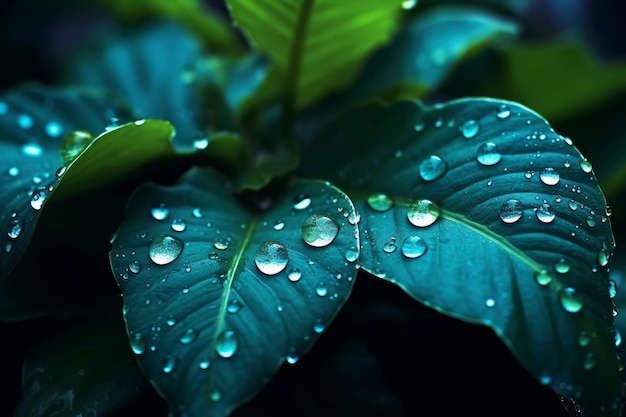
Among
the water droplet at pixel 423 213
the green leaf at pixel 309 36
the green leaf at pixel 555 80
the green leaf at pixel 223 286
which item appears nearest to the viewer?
the green leaf at pixel 223 286

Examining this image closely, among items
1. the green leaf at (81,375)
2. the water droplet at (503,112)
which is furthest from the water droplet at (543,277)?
the green leaf at (81,375)

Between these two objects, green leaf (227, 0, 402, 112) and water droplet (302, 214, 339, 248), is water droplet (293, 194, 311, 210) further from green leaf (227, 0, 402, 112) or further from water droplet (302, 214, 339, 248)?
green leaf (227, 0, 402, 112)

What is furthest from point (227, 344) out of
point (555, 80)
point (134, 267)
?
point (555, 80)

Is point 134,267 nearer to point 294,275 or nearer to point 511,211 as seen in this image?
point 294,275

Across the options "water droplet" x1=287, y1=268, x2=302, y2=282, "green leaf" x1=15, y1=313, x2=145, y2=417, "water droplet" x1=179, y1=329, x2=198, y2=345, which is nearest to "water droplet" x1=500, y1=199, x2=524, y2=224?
"water droplet" x1=287, y1=268, x2=302, y2=282

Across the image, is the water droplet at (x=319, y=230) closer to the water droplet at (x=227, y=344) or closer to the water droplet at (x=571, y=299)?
the water droplet at (x=227, y=344)
